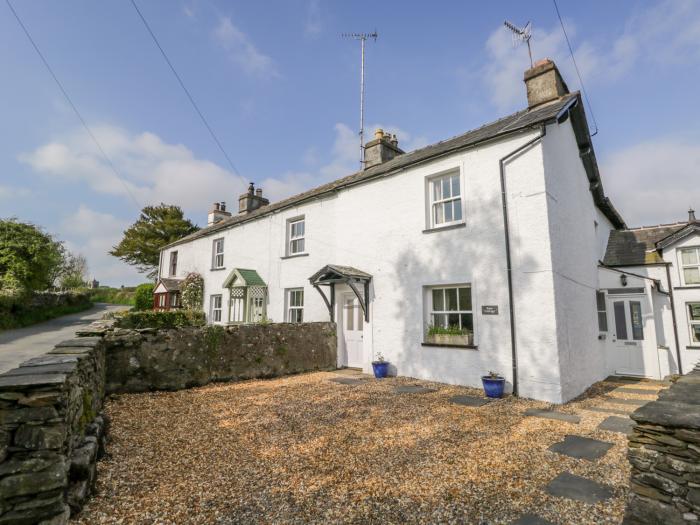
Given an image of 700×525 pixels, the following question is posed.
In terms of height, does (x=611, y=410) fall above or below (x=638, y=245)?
below

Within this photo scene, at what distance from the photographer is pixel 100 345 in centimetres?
Answer: 612

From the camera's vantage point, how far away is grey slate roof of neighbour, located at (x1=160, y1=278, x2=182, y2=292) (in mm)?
19062

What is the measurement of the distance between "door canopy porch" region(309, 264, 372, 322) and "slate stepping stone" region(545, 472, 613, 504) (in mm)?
6482

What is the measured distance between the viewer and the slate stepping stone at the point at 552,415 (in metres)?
5.86

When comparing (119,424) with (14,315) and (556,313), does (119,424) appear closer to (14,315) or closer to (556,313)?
(556,313)

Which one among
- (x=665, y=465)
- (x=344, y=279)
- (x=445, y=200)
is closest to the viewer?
(x=665, y=465)

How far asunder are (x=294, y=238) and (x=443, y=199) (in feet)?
20.9

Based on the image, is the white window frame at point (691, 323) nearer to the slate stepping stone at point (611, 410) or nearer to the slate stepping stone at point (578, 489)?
the slate stepping stone at point (611, 410)

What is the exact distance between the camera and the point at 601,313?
11.1m

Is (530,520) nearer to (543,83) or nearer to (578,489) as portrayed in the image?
(578,489)

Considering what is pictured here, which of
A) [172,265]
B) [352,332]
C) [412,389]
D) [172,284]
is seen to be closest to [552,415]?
[412,389]

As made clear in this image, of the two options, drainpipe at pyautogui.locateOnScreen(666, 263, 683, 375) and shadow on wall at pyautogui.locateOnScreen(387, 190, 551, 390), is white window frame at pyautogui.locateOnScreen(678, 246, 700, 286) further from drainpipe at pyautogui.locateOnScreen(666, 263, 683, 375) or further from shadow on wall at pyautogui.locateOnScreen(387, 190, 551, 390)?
shadow on wall at pyautogui.locateOnScreen(387, 190, 551, 390)

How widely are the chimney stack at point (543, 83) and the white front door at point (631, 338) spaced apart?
651cm

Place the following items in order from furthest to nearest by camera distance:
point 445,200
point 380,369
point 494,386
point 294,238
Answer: point 294,238 → point 380,369 → point 445,200 → point 494,386
